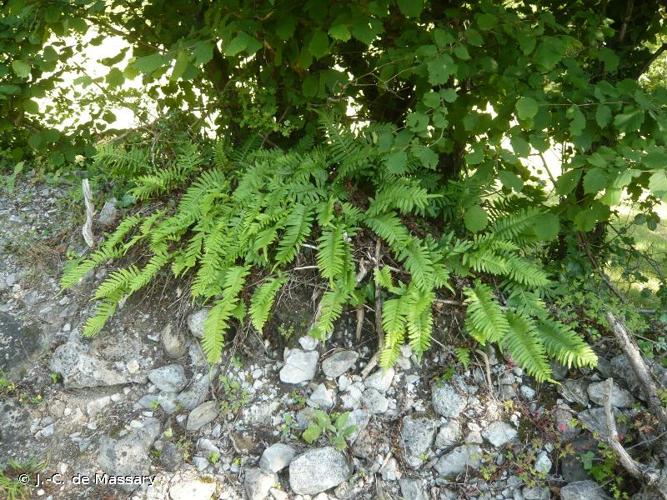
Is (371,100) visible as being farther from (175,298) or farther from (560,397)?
(560,397)

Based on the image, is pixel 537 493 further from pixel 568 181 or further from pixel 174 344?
pixel 174 344

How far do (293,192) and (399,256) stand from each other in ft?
2.90

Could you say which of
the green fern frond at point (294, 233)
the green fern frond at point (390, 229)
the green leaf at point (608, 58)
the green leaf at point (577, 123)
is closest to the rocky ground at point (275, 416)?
the green fern frond at point (294, 233)

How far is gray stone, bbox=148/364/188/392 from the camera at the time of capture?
394 centimetres

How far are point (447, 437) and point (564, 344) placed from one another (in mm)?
929

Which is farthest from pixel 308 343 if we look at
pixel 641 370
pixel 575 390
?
pixel 641 370

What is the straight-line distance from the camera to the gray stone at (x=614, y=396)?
3590mm

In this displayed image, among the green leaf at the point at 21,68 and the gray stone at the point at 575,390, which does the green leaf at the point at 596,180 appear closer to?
the gray stone at the point at 575,390

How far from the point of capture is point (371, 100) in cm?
474

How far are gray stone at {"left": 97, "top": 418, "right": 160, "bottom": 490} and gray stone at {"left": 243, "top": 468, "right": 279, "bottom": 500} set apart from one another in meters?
0.66

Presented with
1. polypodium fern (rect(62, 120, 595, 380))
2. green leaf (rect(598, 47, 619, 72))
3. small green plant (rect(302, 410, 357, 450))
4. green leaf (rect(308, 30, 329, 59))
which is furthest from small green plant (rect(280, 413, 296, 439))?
green leaf (rect(598, 47, 619, 72))

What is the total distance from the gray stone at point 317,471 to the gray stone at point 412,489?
333 mm

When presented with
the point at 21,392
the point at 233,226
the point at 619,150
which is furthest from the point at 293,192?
the point at 21,392

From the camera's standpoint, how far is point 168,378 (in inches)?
155
